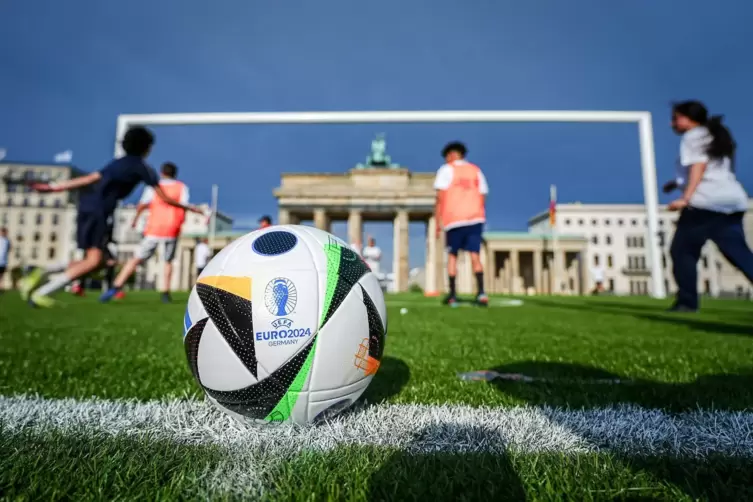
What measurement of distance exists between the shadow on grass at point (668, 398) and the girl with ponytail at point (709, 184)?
338cm

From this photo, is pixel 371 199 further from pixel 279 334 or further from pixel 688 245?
pixel 279 334

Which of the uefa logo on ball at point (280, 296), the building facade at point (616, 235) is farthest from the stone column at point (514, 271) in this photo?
the uefa logo on ball at point (280, 296)

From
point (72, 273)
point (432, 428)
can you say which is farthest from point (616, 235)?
point (432, 428)

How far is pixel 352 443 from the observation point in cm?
154

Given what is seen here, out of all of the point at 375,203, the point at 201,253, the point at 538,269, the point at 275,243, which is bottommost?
the point at 275,243

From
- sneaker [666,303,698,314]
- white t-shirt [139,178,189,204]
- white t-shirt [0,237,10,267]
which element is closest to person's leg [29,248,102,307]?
white t-shirt [139,178,189,204]

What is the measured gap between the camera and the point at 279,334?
166cm

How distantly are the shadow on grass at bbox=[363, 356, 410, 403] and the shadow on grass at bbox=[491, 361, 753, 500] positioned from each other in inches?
23.5

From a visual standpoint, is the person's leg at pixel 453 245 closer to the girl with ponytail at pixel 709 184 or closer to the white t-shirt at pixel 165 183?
the girl with ponytail at pixel 709 184

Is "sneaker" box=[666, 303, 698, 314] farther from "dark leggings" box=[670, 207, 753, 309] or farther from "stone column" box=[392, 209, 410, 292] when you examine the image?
"stone column" box=[392, 209, 410, 292]

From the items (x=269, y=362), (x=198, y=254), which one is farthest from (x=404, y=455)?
(x=198, y=254)

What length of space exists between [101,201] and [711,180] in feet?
28.4

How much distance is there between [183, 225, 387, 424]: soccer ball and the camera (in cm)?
167

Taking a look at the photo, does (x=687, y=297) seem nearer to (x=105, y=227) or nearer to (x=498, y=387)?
(x=498, y=387)
